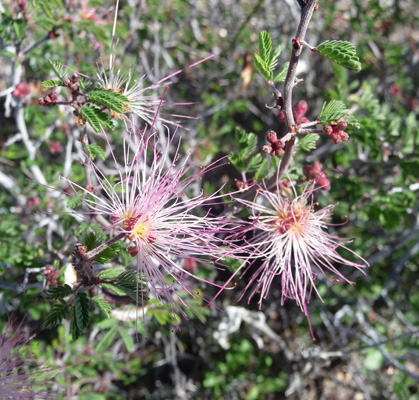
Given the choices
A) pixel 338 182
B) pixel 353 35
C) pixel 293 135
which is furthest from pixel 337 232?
pixel 353 35

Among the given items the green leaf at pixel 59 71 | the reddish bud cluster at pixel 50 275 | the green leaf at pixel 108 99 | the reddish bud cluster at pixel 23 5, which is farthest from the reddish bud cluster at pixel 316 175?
the reddish bud cluster at pixel 23 5

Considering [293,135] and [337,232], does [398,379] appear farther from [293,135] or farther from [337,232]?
[293,135]

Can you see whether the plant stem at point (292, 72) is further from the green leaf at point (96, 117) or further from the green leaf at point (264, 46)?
the green leaf at point (96, 117)

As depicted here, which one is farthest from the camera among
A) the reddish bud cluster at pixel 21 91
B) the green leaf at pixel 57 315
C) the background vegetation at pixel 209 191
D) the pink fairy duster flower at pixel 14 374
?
the reddish bud cluster at pixel 21 91

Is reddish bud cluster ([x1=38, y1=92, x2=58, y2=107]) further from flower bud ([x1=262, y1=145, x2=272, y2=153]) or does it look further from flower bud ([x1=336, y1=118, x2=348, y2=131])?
flower bud ([x1=336, y1=118, x2=348, y2=131])

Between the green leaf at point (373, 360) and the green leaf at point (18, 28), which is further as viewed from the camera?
the green leaf at point (373, 360)

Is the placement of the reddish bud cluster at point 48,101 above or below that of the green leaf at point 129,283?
above

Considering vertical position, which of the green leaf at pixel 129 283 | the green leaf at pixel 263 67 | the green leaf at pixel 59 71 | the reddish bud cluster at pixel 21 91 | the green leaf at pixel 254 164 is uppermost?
the green leaf at pixel 263 67
